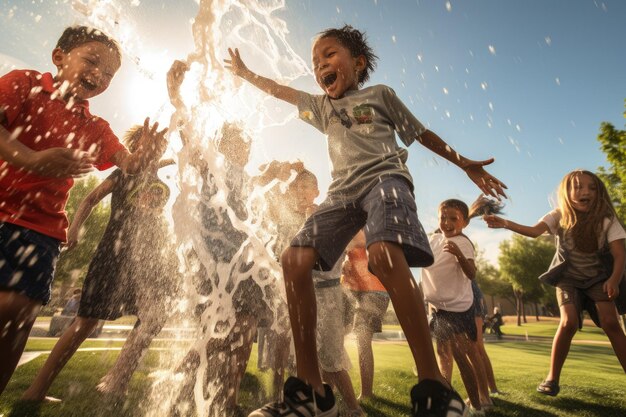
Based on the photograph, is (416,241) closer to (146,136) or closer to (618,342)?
(146,136)

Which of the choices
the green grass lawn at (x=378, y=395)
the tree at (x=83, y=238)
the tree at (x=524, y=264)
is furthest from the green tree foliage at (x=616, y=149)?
the tree at (x=83, y=238)

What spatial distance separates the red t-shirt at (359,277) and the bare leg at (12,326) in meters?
3.37

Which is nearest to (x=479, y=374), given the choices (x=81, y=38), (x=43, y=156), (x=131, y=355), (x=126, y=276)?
(x=131, y=355)

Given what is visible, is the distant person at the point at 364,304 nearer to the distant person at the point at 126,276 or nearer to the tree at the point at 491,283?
the distant person at the point at 126,276

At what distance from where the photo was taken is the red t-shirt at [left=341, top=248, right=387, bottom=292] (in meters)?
4.58

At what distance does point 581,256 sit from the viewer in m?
3.91

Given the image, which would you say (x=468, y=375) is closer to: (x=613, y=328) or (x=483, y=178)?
(x=613, y=328)

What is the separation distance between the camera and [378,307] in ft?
14.8

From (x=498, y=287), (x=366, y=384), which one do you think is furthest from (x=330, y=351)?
(x=498, y=287)

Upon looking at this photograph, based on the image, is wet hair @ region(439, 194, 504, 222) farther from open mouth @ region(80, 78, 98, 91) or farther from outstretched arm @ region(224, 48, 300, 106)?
open mouth @ region(80, 78, 98, 91)

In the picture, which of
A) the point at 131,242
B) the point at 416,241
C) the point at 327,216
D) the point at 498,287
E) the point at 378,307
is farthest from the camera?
the point at 498,287

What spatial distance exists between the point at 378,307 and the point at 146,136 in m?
3.21

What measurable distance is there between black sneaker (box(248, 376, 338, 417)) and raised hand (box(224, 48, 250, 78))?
2.38m

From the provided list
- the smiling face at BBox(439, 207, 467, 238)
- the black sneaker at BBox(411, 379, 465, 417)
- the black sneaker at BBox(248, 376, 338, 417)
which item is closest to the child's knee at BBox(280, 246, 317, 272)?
the black sneaker at BBox(248, 376, 338, 417)
